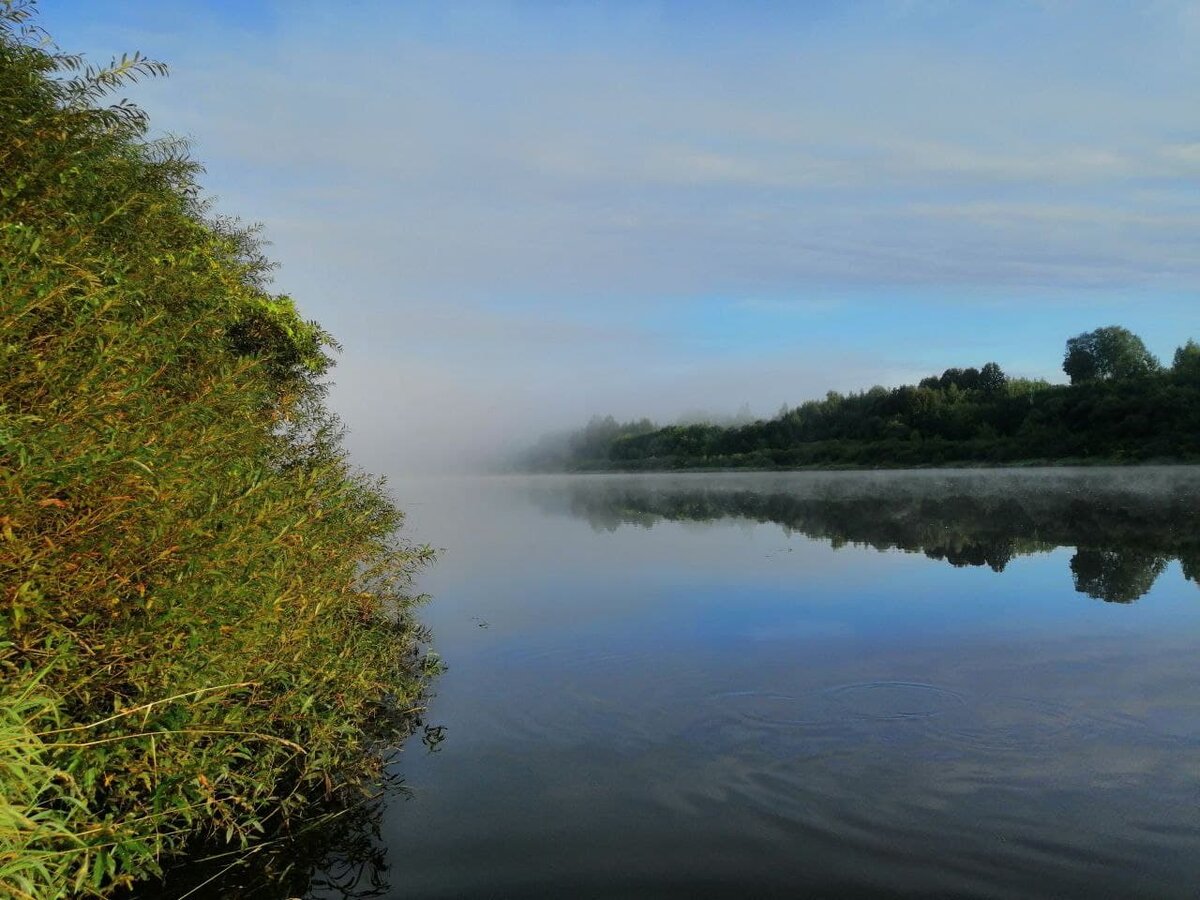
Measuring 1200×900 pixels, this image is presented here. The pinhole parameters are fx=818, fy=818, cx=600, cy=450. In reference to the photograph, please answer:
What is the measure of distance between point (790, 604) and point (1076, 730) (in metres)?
7.62

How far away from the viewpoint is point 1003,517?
3103 cm

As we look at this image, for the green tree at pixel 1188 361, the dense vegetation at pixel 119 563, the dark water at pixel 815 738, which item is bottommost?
the dark water at pixel 815 738

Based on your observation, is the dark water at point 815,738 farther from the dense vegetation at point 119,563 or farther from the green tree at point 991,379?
the green tree at point 991,379

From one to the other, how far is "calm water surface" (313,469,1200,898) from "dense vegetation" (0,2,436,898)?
55.1 inches

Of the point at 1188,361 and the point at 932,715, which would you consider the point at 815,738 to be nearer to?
the point at 932,715

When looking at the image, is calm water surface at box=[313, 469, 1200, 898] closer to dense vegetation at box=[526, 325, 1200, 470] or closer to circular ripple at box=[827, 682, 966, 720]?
circular ripple at box=[827, 682, 966, 720]

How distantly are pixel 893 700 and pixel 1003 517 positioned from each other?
24.7 meters

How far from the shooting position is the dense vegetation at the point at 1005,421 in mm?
62188

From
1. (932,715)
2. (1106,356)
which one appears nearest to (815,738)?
(932,715)

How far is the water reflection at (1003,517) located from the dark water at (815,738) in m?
0.46

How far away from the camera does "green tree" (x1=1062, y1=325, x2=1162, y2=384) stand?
8081 centimetres

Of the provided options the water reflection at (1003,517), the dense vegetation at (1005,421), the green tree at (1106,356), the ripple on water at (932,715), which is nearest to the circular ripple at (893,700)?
the ripple on water at (932,715)

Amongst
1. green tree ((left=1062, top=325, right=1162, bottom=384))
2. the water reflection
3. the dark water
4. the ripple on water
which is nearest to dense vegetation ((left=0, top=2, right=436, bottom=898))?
the dark water

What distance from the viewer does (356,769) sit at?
741cm
